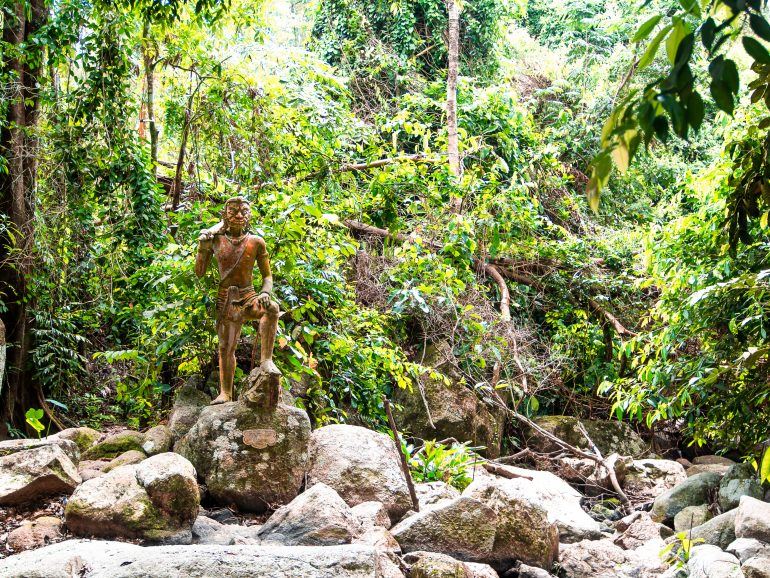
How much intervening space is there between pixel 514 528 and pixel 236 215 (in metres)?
3.26

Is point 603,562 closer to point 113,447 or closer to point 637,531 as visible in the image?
point 637,531

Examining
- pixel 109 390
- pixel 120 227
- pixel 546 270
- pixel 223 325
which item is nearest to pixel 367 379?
pixel 223 325

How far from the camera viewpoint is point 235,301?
6.31 m

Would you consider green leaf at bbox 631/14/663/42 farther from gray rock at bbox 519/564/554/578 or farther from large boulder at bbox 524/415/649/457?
large boulder at bbox 524/415/649/457

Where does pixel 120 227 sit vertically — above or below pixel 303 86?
below

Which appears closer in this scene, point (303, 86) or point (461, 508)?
point (461, 508)

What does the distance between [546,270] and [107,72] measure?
24.4ft

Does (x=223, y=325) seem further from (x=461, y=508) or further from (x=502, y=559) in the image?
(x=502, y=559)

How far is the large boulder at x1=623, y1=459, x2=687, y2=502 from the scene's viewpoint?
9914 millimetres

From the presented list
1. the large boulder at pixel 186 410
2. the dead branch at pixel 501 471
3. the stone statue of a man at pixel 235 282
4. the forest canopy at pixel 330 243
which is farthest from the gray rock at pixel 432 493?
the dead branch at pixel 501 471

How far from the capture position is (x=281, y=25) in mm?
19953

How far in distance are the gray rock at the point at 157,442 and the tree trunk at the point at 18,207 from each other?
252 cm

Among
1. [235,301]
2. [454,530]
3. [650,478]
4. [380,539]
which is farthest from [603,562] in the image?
[650,478]

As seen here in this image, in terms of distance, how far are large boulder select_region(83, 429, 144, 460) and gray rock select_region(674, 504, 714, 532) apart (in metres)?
5.37
